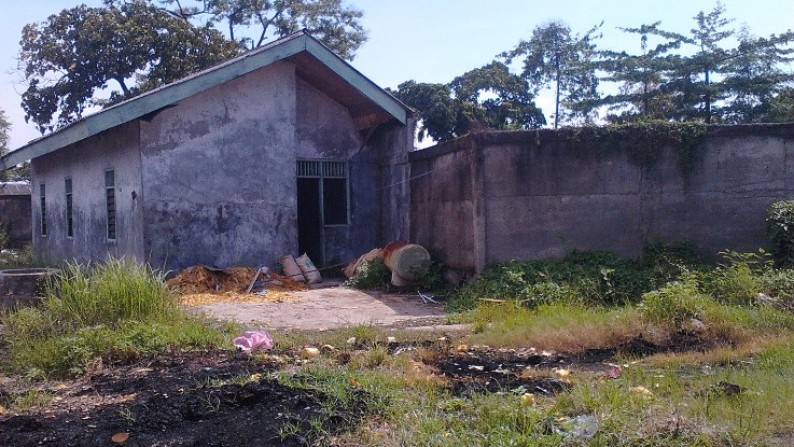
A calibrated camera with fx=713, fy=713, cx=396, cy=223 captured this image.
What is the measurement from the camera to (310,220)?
47.5 ft

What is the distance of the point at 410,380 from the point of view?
5473mm

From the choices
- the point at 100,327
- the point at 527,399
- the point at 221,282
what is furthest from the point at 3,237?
the point at 527,399

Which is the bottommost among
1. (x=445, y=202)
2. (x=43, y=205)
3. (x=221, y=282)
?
(x=221, y=282)

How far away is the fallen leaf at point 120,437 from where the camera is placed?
167 inches

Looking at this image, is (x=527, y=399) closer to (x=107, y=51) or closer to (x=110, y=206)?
(x=110, y=206)

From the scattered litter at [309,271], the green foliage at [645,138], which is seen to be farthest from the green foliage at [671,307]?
the scattered litter at [309,271]

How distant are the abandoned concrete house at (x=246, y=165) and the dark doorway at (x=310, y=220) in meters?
0.03

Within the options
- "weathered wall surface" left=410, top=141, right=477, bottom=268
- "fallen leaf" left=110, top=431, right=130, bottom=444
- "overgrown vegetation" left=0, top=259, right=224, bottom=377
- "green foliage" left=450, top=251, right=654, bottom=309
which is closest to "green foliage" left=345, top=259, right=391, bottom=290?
"weathered wall surface" left=410, top=141, right=477, bottom=268

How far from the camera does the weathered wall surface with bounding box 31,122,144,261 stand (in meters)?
12.4

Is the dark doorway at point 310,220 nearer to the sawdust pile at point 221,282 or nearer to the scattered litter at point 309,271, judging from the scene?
the scattered litter at point 309,271

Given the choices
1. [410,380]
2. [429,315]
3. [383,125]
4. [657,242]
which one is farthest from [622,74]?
[410,380]

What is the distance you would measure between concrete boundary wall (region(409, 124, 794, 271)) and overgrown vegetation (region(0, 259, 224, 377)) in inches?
193

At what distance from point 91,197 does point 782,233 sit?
12.3 metres

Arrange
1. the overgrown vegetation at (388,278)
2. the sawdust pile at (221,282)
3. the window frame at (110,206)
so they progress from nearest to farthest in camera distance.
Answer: the overgrown vegetation at (388,278), the sawdust pile at (221,282), the window frame at (110,206)
